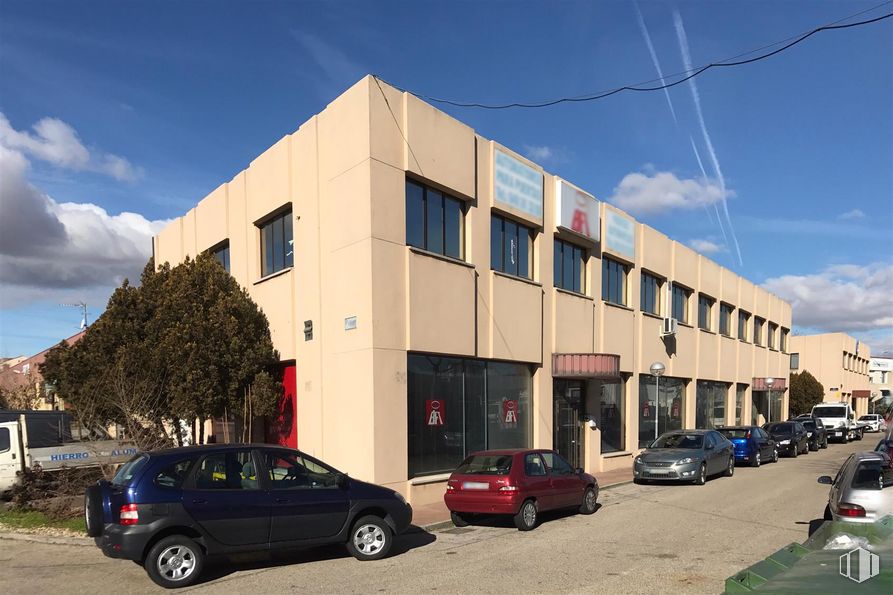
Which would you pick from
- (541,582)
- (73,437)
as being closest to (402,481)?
(541,582)

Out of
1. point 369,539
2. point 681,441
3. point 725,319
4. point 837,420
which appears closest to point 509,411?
point 681,441

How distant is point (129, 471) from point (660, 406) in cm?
2143

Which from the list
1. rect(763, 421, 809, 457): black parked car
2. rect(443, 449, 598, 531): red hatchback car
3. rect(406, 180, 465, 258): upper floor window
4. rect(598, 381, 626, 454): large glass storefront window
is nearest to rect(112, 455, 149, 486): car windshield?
rect(443, 449, 598, 531): red hatchback car

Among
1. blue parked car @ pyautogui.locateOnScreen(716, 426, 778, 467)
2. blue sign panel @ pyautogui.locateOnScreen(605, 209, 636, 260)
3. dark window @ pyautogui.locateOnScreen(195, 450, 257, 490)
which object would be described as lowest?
blue parked car @ pyautogui.locateOnScreen(716, 426, 778, 467)

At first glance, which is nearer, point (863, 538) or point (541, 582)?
point (863, 538)

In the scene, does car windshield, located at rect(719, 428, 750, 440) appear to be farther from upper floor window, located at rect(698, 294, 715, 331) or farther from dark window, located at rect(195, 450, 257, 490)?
dark window, located at rect(195, 450, 257, 490)

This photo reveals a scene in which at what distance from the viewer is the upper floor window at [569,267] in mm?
18906

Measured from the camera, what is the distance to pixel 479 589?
7340 mm

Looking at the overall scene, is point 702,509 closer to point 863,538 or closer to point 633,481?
point 633,481

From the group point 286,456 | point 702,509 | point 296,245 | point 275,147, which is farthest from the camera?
point 275,147

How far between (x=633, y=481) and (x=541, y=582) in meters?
10.8

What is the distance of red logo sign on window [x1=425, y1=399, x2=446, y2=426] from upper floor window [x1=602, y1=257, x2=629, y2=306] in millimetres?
9150

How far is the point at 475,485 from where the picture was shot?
10.9 meters

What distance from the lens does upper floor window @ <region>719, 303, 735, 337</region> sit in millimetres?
32688
